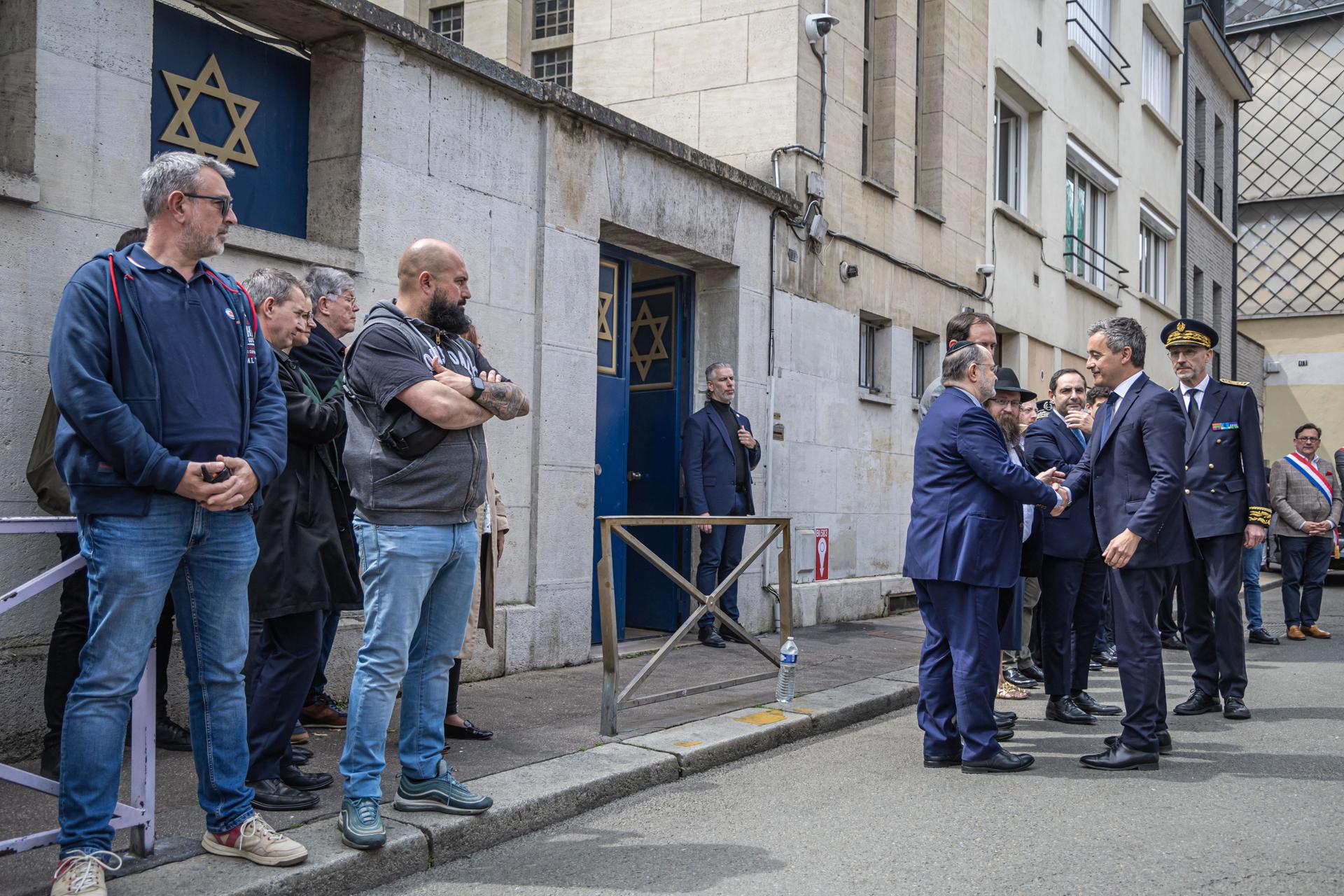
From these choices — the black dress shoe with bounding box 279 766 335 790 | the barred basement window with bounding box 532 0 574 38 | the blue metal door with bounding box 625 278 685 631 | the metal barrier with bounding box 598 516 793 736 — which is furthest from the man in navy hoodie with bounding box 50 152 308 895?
the barred basement window with bounding box 532 0 574 38

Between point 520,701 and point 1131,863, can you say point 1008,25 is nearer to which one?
point 520,701

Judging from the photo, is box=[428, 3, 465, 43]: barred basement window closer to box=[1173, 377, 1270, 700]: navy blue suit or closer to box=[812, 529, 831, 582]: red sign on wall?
box=[812, 529, 831, 582]: red sign on wall

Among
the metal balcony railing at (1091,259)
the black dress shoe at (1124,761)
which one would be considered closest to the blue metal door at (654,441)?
the black dress shoe at (1124,761)

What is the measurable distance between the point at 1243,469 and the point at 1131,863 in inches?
143

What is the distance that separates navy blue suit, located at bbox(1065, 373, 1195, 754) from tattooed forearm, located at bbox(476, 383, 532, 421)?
9.86 feet

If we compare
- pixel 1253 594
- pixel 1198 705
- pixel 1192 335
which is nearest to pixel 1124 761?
pixel 1198 705

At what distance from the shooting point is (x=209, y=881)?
3314mm

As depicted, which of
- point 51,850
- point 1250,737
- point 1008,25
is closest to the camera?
point 51,850

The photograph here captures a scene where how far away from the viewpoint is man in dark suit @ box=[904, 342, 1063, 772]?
5.21 m

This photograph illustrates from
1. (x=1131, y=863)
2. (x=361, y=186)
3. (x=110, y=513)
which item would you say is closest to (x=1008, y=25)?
(x=361, y=186)

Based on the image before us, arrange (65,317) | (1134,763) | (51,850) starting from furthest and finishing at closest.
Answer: (1134,763)
(51,850)
(65,317)

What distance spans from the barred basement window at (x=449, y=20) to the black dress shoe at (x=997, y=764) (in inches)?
393

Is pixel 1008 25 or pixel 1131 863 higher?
pixel 1008 25

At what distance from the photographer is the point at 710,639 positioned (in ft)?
27.7
